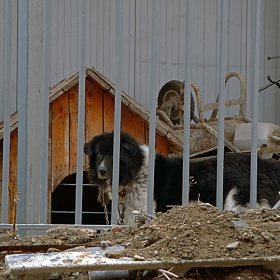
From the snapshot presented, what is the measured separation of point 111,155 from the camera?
6.82 meters

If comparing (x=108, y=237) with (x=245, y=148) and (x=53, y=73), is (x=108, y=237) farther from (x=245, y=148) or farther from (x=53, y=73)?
(x=53, y=73)

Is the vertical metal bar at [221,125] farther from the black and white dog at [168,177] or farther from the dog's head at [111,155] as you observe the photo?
the dog's head at [111,155]

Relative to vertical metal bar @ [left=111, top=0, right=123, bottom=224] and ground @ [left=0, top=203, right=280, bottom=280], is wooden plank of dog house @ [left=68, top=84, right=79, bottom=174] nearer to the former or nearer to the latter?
vertical metal bar @ [left=111, top=0, right=123, bottom=224]

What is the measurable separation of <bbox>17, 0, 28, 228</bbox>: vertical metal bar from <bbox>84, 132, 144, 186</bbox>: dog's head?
2983 millimetres

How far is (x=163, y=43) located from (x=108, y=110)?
283cm

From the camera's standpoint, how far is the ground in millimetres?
2389

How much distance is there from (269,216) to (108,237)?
80cm

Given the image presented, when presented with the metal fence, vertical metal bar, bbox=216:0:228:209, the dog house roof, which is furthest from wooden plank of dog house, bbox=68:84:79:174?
vertical metal bar, bbox=216:0:228:209

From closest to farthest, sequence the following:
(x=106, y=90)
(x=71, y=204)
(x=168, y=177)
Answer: (x=168, y=177), (x=106, y=90), (x=71, y=204)

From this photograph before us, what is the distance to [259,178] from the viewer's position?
6.07 metres

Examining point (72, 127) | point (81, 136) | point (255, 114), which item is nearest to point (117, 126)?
point (81, 136)

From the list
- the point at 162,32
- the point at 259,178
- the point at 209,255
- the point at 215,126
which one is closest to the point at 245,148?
the point at 215,126

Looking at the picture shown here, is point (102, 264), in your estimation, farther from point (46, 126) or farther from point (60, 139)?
point (60, 139)

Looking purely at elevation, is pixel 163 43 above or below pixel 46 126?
above
